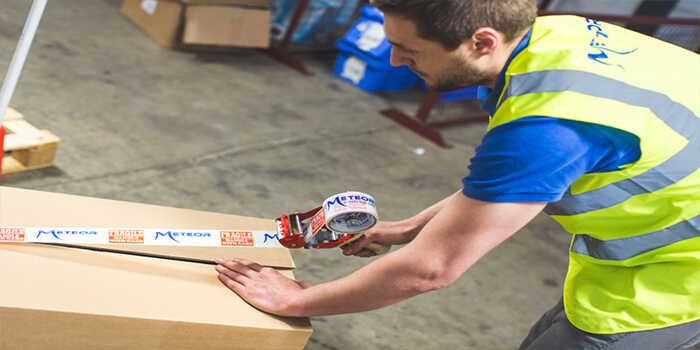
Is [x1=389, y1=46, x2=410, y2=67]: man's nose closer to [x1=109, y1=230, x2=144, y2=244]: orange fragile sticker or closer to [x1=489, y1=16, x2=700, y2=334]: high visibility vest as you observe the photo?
[x1=489, y1=16, x2=700, y2=334]: high visibility vest

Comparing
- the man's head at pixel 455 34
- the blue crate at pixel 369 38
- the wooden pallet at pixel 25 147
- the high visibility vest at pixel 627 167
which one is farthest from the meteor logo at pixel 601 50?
the blue crate at pixel 369 38

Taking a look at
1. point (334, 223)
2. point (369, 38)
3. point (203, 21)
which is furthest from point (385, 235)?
point (369, 38)

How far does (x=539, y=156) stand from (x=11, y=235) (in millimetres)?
1097

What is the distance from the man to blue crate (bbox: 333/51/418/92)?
149 inches

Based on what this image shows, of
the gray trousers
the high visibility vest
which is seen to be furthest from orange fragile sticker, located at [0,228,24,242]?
the gray trousers

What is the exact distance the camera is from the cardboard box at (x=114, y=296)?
1133 mm

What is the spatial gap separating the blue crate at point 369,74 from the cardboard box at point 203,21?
716 mm

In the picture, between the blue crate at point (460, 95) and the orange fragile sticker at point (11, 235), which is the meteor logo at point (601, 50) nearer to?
the orange fragile sticker at point (11, 235)

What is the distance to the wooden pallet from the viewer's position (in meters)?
2.58

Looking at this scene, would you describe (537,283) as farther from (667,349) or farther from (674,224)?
(674,224)

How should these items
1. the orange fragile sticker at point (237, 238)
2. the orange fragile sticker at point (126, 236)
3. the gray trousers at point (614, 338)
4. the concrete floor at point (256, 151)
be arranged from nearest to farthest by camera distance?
the gray trousers at point (614, 338) → the orange fragile sticker at point (126, 236) → the orange fragile sticker at point (237, 238) → the concrete floor at point (256, 151)

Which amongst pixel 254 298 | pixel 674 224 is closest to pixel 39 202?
pixel 254 298

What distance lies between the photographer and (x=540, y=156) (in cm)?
92

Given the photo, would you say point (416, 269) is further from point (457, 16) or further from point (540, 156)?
point (457, 16)
